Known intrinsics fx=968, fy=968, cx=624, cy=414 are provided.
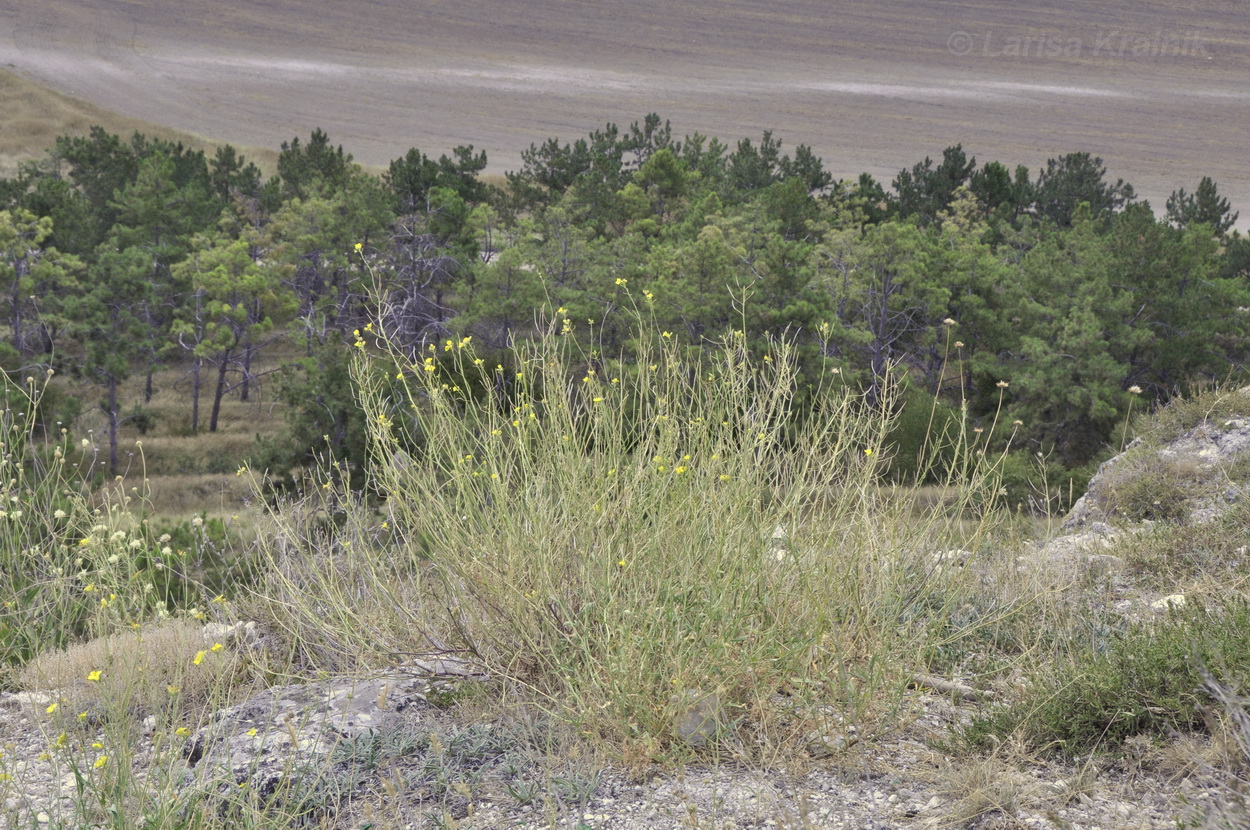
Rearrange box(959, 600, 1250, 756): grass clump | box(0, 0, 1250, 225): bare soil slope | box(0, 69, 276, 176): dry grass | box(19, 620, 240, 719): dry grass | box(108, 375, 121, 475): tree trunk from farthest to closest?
box(0, 0, 1250, 225): bare soil slope, box(0, 69, 276, 176): dry grass, box(108, 375, 121, 475): tree trunk, box(19, 620, 240, 719): dry grass, box(959, 600, 1250, 756): grass clump

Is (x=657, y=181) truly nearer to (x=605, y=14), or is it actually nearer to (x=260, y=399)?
(x=260, y=399)

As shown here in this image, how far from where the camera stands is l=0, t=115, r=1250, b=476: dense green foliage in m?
20.9

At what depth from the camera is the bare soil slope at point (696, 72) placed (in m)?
81.2

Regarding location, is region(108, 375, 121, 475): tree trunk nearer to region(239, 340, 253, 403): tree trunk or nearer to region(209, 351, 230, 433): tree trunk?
region(209, 351, 230, 433): tree trunk

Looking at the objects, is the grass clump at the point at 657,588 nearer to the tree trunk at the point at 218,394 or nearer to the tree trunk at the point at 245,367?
the tree trunk at the point at 218,394

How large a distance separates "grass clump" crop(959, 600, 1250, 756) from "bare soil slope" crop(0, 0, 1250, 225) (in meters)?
73.3

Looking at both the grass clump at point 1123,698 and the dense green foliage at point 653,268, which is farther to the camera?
the dense green foliage at point 653,268

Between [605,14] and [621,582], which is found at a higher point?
[605,14]

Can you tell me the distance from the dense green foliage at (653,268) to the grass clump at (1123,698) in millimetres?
12767

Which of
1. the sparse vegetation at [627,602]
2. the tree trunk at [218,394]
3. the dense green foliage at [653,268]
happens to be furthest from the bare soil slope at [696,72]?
the sparse vegetation at [627,602]

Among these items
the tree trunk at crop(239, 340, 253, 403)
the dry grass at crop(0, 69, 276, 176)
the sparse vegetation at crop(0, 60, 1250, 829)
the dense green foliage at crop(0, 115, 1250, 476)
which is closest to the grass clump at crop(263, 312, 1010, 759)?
the sparse vegetation at crop(0, 60, 1250, 829)

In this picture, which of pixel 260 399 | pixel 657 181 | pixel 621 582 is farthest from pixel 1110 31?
pixel 621 582

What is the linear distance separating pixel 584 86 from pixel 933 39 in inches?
1696

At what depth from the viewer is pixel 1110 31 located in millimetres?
112750
